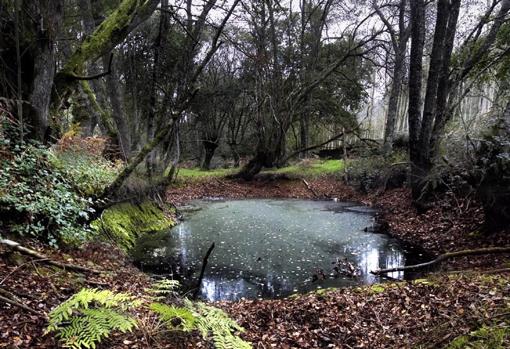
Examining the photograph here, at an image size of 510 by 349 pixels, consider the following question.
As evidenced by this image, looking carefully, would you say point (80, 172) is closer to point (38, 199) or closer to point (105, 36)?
point (38, 199)

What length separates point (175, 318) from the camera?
11.6 ft

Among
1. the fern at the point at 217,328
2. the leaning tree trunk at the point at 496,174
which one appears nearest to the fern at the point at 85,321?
the fern at the point at 217,328

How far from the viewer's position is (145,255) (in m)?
8.58

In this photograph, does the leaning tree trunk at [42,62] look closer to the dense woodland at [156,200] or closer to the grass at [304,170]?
the dense woodland at [156,200]

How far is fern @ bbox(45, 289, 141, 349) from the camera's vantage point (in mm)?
2770

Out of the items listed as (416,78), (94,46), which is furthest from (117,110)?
(416,78)

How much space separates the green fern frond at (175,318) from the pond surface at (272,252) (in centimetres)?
306

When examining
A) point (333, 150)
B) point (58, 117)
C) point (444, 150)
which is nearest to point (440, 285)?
point (444, 150)

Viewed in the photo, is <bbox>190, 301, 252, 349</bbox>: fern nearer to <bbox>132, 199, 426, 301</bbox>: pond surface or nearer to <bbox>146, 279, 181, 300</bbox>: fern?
<bbox>146, 279, 181, 300</bbox>: fern

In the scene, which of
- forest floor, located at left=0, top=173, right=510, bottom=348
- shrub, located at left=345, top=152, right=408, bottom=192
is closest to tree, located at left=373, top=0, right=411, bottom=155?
shrub, located at left=345, top=152, right=408, bottom=192

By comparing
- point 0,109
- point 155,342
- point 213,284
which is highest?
point 0,109

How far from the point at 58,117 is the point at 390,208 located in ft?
38.1

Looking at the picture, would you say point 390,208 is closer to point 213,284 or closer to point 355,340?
point 213,284

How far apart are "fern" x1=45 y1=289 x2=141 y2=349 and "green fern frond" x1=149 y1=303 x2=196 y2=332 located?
0.87 feet
